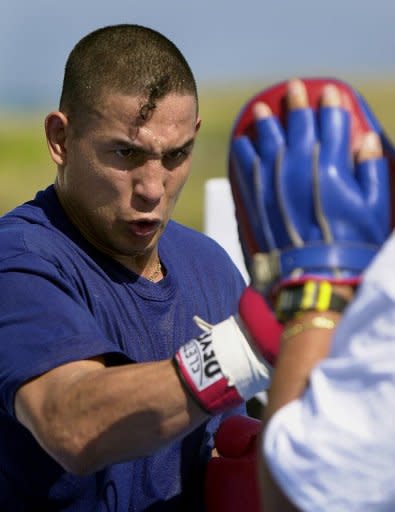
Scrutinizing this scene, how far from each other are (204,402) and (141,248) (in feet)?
3.02

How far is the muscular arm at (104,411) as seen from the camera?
2.25 m

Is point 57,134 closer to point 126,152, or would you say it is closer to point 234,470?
point 126,152

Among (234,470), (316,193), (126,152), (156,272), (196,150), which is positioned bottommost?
(196,150)

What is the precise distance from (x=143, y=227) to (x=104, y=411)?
A: 72 centimetres

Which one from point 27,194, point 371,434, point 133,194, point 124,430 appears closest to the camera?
point 371,434

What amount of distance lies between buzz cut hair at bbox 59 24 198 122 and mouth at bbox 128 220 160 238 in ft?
0.84

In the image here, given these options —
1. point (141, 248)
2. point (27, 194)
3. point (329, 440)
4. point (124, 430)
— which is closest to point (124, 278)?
point (141, 248)

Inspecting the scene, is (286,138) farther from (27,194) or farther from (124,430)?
(27,194)

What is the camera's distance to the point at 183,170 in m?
3.02

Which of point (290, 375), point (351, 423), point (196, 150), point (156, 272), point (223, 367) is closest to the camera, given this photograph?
point (351, 423)

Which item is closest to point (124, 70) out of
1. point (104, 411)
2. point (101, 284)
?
point (101, 284)

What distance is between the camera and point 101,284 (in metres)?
2.90

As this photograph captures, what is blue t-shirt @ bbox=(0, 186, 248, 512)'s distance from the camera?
2.55 m

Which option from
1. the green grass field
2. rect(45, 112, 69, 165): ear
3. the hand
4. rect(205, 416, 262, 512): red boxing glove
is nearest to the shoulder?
rect(45, 112, 69, 165): ear
